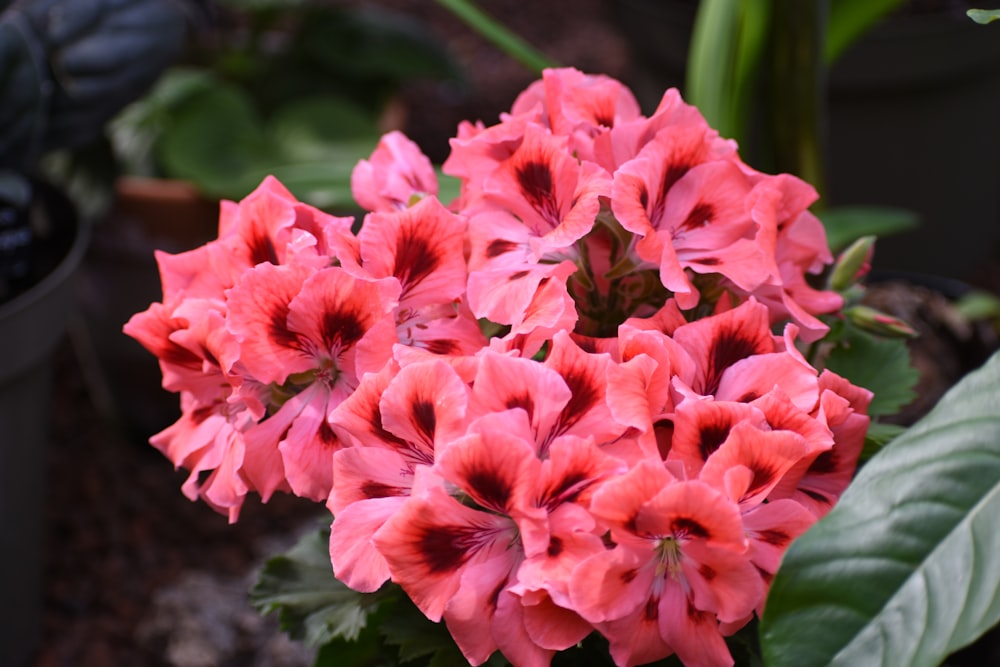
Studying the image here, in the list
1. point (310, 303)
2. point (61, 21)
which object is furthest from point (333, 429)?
point (61, 21)

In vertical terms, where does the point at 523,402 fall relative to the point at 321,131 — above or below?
above

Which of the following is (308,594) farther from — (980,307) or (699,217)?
(980,307)

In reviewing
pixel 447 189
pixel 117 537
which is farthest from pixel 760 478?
pixel 117 537

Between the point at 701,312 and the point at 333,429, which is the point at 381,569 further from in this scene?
the point at 701,312

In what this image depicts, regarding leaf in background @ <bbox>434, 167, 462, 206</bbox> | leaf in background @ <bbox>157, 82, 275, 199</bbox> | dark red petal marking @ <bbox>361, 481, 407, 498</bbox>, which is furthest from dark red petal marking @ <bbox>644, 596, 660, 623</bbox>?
leaf in background @ <bbox>157, 82, 275, 199</bbox>

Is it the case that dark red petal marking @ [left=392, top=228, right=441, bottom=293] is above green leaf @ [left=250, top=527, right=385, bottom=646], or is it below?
above

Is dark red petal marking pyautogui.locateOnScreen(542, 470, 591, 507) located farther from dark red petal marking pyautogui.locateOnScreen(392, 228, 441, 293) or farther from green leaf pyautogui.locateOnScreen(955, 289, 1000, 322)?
green leaf pyautogui.locateOnScreen(955, 289, 1000, 322)
